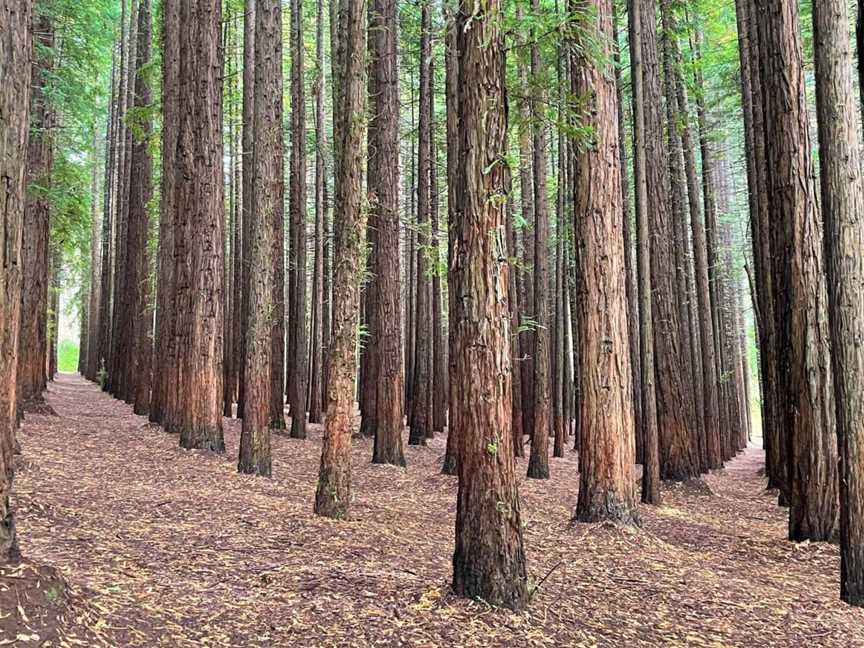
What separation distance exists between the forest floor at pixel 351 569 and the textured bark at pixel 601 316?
0.55 m

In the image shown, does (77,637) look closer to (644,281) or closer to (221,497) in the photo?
(221,497)

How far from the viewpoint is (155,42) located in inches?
712

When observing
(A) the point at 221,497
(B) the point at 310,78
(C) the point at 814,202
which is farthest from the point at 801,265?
(B) the point at 310,78

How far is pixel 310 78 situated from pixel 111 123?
13.0 meters

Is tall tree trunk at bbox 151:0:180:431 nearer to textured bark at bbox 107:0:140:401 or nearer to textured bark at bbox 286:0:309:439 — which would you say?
textured bark at bbox 286:0:309:439

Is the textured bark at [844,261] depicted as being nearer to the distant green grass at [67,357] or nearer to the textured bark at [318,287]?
the textured bark at [318,287]

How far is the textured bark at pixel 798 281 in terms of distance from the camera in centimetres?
716

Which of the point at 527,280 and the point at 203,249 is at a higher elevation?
the point at 527,280

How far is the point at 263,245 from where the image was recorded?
8906mm

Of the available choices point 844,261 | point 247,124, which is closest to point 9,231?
point 844,261

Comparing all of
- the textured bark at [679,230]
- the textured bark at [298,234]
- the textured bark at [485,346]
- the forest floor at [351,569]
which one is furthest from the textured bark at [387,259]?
the textured bark at [485,346]

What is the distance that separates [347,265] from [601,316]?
9.86 feet

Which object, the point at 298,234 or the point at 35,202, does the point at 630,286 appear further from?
the point at 35,202

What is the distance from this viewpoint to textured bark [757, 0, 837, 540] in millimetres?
7156
